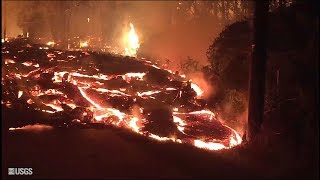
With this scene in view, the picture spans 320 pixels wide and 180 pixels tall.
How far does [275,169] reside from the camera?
9.59 metres

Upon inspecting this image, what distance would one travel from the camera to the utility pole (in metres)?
10.1

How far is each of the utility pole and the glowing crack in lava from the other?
143 cm

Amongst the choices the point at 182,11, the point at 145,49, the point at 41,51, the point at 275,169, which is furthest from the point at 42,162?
the point at 182,11

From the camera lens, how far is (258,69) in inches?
406

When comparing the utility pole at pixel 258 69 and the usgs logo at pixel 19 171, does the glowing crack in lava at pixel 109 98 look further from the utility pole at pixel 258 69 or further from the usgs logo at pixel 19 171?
the usgs logo at pixel 19 171

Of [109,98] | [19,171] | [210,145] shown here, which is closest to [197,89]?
[109,98]

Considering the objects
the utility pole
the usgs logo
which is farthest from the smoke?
the usgs logo

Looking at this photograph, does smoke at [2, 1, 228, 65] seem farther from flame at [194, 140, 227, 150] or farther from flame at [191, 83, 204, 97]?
flame at [194, 140, 227, 150]

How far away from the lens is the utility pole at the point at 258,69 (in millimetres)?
10119

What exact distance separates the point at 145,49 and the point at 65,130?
74.4ft

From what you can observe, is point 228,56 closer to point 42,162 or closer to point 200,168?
point 200,168

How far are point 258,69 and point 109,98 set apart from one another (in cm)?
571

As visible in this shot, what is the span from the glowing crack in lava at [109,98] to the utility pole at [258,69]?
143 cm

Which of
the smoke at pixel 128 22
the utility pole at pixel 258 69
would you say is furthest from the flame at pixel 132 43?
the utility pole at pixel 258 69
